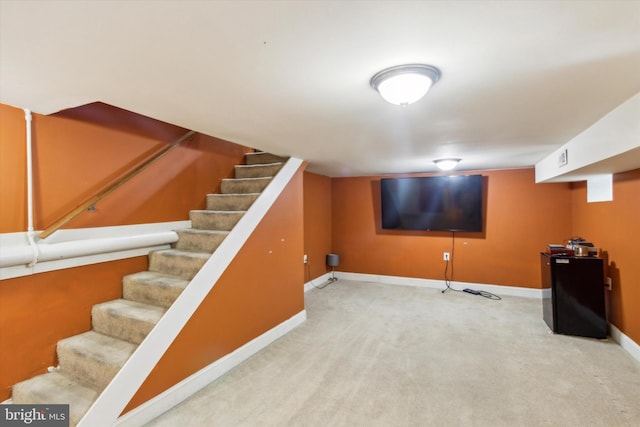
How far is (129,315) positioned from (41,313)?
1.75ft

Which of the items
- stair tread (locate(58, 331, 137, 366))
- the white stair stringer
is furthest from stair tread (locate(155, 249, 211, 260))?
stair tread (locate(58, 331, 137, 366))

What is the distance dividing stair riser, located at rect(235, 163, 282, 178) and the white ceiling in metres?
1.22

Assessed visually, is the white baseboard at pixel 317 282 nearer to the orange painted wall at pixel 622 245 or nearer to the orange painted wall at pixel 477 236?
the orange painted wall at pixel 477 236

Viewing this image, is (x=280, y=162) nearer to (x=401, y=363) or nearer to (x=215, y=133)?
(x=215, y=133)

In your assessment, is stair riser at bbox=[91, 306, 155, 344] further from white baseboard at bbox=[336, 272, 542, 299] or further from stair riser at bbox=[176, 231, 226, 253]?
white baseboard at bbox=[336, 272, 542, 299]

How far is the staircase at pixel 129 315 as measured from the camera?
6.45ft

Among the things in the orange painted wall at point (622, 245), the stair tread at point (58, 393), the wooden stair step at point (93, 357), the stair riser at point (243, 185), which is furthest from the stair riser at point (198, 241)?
the orange painted wall at point (622, 245)

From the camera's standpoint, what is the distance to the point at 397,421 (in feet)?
6.69

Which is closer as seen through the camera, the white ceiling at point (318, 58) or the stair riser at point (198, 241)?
the white ceiling at point (318, 58)

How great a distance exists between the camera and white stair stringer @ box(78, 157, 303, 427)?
1841 millimetres

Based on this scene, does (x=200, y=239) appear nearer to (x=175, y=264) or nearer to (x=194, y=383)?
(x=175, y=264)

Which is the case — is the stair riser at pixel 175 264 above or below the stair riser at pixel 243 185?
below

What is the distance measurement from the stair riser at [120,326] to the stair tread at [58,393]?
0.35 m

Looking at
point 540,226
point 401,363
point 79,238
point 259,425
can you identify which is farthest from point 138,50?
point 540,226
